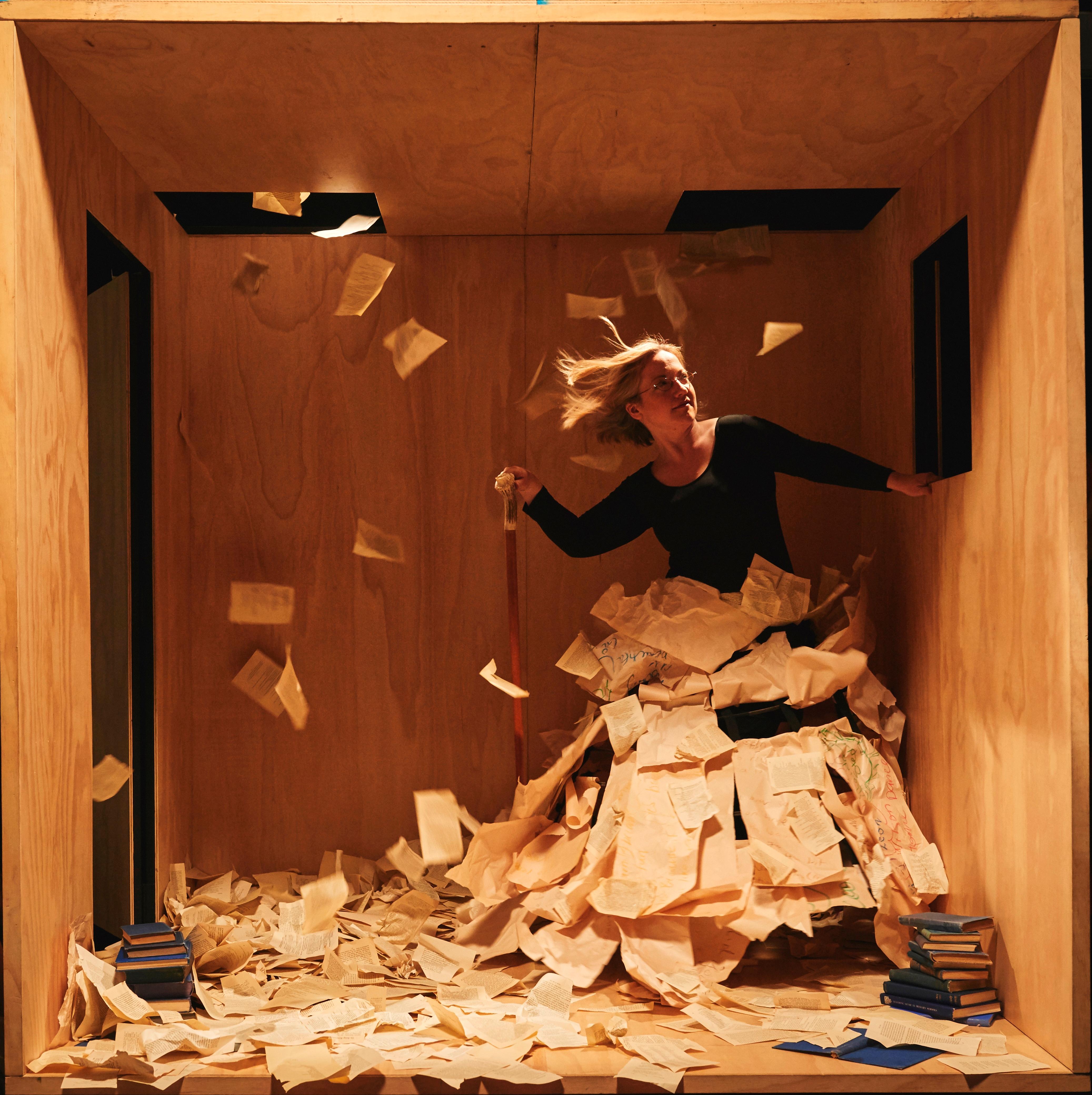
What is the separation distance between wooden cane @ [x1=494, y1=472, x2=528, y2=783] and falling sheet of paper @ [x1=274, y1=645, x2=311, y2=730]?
65 centimetres

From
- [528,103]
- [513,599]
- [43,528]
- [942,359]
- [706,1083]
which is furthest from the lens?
[513,599]

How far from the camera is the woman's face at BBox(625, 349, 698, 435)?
8.32 ft

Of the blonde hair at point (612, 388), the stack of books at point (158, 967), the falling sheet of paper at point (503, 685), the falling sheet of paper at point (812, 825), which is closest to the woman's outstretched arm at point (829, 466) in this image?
the blonde hair at point (612, 388)

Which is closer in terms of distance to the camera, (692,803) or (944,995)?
(944,995)

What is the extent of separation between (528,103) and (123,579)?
57.2 inches

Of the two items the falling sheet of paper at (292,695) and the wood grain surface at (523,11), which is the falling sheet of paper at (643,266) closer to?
the wood grain surface at (523,11)

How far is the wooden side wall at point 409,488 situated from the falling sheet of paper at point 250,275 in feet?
0.07

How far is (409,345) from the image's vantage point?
2.95 metres

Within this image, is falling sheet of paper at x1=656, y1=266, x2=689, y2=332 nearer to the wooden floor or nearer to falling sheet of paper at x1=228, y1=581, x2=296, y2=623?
falling sheet of paper at x1=228, y1=581, x2=296, y2=623

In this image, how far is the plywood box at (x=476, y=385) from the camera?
1788mm

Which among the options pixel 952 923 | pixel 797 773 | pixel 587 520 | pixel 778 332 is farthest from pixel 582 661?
pixel 778 332

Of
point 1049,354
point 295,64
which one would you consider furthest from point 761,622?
point 295,64

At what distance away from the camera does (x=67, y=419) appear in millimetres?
1991

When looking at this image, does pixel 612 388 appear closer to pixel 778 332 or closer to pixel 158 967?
pixel 778 332
